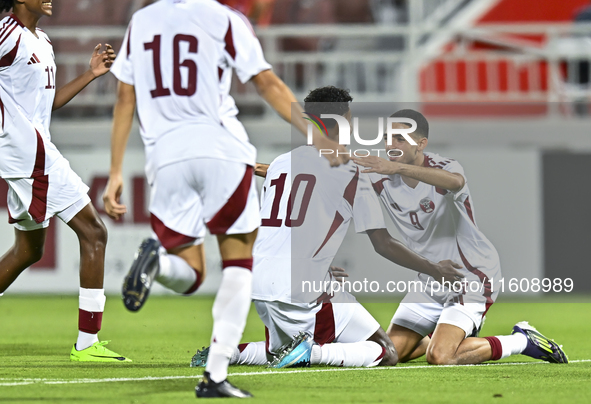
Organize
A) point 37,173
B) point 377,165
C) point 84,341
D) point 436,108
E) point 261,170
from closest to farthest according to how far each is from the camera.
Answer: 1. point 377,165
2. point 84,341
3. point 37,173
4. point 261,170
5. point 436,108

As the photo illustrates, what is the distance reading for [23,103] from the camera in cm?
589

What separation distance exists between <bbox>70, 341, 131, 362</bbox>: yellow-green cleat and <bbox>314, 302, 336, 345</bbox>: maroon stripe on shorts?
120 centimetres

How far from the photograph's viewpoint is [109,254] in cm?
1068

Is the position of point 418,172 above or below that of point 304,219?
above

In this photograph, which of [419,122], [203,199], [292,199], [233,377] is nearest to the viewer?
[203,199]

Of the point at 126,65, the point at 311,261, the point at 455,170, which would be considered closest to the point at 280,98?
the point at 126,65

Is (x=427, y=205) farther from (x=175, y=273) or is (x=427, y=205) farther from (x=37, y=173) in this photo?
(x=37, y=173)

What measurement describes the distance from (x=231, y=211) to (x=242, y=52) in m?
0.70

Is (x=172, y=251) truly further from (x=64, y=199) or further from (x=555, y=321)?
(x=555, y=321)

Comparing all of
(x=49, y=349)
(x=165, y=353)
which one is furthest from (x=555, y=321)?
(x=49, y=349)

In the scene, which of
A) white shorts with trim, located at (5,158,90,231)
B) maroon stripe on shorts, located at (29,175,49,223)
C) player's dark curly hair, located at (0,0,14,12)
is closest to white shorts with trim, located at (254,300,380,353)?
white shorts with trim, located at (5,158,90,231)

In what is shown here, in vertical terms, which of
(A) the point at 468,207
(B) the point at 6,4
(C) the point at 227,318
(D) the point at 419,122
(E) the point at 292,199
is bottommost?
(C) the point at 227,318

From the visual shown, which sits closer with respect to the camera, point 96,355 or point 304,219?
point 304,219

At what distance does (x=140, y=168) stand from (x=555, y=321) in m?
5.00
